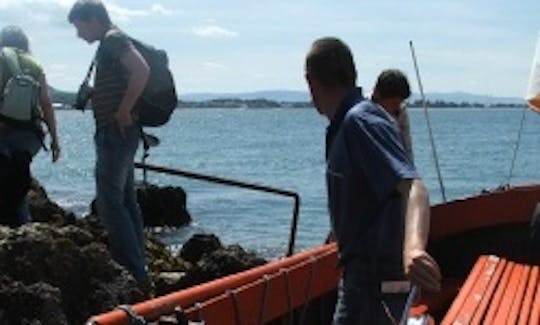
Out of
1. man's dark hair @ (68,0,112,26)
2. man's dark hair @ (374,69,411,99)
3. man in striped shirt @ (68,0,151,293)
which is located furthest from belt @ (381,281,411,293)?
man's dark hair @ (68,0,112,26)

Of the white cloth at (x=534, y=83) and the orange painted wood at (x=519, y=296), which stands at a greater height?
the white cloth at (x=534, y=83)

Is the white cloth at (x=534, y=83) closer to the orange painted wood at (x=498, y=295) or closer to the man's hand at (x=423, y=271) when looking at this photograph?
the orange painted wood at (x=498, y=295)

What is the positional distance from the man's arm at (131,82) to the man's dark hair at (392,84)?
1537mm

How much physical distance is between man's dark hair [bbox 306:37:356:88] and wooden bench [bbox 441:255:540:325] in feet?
5.54

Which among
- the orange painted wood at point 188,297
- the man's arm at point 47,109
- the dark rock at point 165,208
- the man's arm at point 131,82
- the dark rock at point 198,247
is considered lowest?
the dark rock at point 165,208

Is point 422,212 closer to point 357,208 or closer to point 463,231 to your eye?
point 357,208

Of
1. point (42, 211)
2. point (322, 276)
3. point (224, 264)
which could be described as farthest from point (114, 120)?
point (42, 211)

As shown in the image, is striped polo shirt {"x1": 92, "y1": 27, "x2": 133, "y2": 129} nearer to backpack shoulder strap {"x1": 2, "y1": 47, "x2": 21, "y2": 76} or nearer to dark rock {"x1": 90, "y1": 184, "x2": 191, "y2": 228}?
backpack shoulder strap {"x1": 2, "y1": 47, "x2": 21, "y2": 76}

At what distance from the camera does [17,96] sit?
7645 mm

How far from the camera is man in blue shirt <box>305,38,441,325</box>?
3.82 m

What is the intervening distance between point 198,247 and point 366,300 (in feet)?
→ 27.1

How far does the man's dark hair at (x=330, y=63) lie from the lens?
400 cm

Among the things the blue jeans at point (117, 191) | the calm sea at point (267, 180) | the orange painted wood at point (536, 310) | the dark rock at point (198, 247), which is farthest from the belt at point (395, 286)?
the dark rock at point (198, 247)

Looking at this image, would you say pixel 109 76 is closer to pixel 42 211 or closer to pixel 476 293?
pixel 476 293
